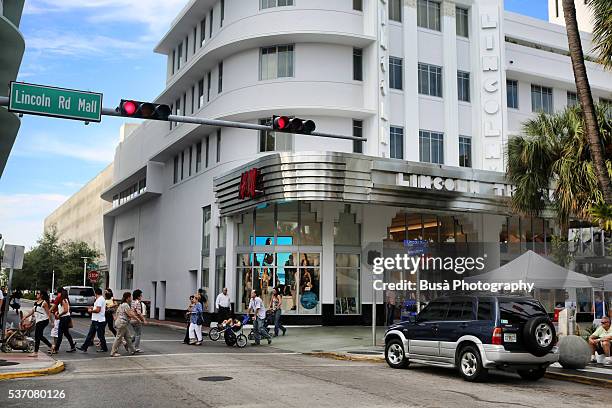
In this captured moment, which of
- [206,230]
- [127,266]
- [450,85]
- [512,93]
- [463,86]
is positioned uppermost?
[512,93]

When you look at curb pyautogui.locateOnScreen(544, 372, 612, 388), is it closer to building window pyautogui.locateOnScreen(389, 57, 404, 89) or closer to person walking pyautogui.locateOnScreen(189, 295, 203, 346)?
person walking pyautogui.locateOnScreen(189, 295, 203, 346)

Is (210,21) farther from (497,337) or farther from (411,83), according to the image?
(497,337)

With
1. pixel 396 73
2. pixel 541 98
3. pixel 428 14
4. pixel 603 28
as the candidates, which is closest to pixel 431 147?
pixel 396 73

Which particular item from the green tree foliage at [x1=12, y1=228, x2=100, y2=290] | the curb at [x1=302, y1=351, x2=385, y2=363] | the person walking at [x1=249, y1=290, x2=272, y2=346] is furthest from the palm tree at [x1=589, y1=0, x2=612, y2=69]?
the green tree foliage at [x1=12, y1=228, x2=100, y2=290]

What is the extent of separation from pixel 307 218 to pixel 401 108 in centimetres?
688

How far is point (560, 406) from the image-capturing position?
1049 cm

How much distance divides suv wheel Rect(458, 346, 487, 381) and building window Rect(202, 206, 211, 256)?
21.0 metres

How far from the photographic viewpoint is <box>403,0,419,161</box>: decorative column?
30.0 m

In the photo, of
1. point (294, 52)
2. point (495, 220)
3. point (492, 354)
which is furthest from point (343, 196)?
point (492, 354)

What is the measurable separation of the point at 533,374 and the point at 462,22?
23051mm

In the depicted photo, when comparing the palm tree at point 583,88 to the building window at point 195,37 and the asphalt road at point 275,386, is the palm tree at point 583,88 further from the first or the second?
the building window at point 195,37

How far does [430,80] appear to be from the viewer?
103 ft

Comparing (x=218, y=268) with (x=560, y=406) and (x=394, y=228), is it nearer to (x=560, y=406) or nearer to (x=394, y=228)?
(x=394, y=228)

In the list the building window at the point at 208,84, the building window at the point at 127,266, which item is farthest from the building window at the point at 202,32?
the building window at the point at 127,266
